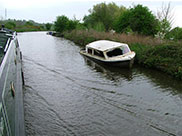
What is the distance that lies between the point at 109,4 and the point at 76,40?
50.8 feet

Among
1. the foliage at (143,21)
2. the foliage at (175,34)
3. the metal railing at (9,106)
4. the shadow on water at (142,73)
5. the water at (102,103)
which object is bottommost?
the water at (102,103)

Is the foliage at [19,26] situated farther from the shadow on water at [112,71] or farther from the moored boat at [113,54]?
the shadow on water at [112,71]

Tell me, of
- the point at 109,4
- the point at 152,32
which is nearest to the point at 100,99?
the point at 152,32

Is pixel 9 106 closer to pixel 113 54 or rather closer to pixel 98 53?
pixel 113 54

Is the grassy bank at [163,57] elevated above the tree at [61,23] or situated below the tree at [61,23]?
below

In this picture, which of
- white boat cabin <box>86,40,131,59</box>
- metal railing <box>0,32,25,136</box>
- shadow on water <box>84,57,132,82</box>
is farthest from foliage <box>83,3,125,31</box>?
metal railing <box>0,32,25,136</box>

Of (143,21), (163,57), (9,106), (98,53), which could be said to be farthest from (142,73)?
(143,21)

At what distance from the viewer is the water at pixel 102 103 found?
6.05 m

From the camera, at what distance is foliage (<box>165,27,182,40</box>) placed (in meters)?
16.3

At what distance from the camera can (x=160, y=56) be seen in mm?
12539

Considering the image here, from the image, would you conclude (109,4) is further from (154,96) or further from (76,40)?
(154,96)

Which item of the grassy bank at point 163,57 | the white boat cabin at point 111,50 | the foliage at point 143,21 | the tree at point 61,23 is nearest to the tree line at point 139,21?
the foliage at point 143,21

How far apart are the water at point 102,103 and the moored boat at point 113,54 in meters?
0.81

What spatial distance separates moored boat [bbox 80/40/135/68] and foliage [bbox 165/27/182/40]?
5259 millimetres
